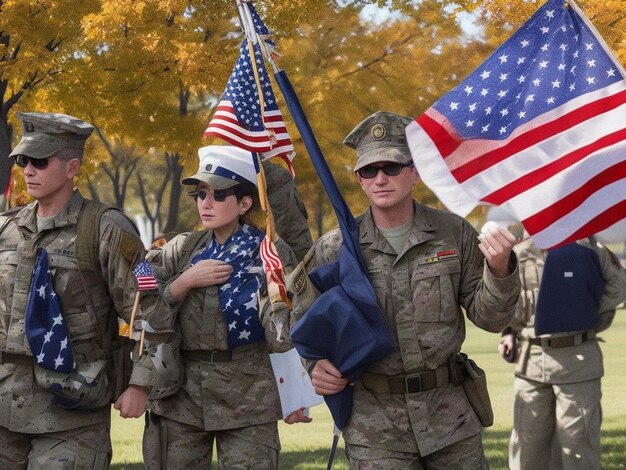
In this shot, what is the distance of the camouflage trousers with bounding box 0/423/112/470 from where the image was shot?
670cm

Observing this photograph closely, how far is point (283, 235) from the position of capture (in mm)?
8422

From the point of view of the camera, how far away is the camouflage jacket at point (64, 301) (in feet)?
22.1

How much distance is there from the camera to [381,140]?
6137 millimetres

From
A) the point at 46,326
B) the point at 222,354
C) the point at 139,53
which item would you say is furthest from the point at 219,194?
the point at 139,53

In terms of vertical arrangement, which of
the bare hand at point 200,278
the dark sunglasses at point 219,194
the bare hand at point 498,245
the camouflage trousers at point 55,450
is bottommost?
the camouflage trousers at point 55,450

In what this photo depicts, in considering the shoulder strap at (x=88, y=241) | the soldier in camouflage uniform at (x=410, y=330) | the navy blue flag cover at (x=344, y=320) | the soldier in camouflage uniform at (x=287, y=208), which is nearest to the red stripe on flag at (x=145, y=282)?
the shoulder strap at (x=88, y=241)

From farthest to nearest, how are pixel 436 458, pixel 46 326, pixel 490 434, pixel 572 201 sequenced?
1. pixel 490 434
2. pixel 46 326
3. pixel 436 458
4. pixel 572 201

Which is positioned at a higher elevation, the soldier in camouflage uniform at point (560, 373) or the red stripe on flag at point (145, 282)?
the red stripe on flag at point (145, 282)

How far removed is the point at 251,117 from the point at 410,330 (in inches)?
90.4

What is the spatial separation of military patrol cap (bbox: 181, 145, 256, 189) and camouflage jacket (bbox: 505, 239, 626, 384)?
2719mm

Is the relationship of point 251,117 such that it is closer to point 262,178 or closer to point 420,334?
point 262,178

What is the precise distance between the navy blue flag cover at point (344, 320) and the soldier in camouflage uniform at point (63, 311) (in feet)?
3.79

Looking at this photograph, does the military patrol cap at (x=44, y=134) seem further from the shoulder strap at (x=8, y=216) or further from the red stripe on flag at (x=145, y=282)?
the red stripe on flag at (x=145, y=282)

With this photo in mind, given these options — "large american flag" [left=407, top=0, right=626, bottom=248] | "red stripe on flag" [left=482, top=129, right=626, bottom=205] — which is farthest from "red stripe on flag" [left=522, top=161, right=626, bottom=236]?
"red stripe on flag" [left=482, top=129, right=626, bottom=205]
